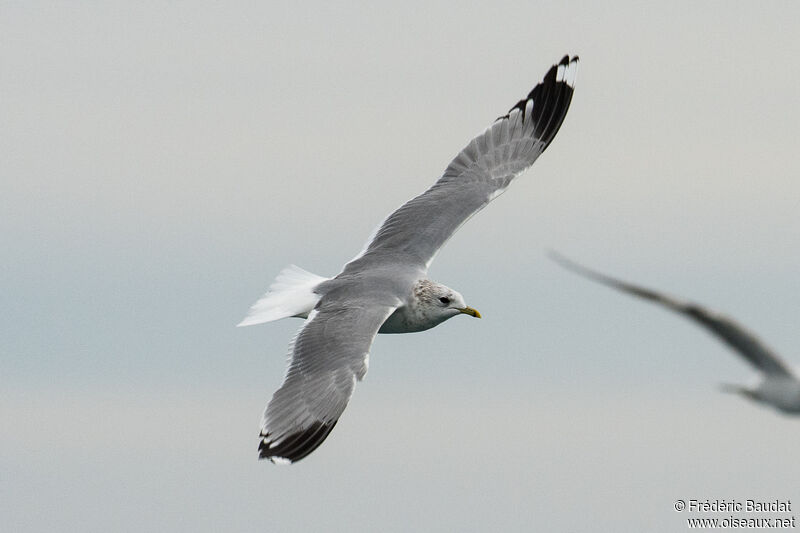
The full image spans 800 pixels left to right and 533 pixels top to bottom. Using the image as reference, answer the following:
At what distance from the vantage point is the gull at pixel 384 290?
10336 millimetres

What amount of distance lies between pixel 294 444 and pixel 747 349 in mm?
4498

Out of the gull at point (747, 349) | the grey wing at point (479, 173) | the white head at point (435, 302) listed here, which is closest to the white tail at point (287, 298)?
the grey wing at point (479, 173)

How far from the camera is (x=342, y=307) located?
11.4 meters

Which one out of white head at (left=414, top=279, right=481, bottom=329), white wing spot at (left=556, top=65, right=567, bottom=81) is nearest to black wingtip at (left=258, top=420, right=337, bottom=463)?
white head at (left=414, top=279, right=481, bottom=329)

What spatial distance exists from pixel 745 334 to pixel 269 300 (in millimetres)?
6681

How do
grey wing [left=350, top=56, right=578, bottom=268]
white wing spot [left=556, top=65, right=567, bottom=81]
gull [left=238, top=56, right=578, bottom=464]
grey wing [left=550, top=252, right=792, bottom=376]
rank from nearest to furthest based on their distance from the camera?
grey wing [left=550, top=252, right=792, bottom=376] → gull [left=238, top=56, right=578, bottom=464] → grey wing [left=350, top=56, right=578, bottom=268] → white wing spot [left=556, top=65, right=567, bottom=81]

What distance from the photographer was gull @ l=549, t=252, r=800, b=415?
19.7 feet

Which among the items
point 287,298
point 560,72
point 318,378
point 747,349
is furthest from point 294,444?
point 560,72

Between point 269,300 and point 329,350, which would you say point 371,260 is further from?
point 329,350

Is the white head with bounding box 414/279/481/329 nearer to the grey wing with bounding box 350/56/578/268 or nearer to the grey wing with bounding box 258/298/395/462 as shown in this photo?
the grey wing with bounding box 350/56/578/268

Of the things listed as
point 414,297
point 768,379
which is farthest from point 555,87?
point 768,379

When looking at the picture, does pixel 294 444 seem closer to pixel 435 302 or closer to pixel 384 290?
pixel 384 290

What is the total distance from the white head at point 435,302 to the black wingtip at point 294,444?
7.21ft

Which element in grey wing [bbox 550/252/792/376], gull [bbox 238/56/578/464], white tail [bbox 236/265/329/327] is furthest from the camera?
white tail [bbox 236/265/329/327]
